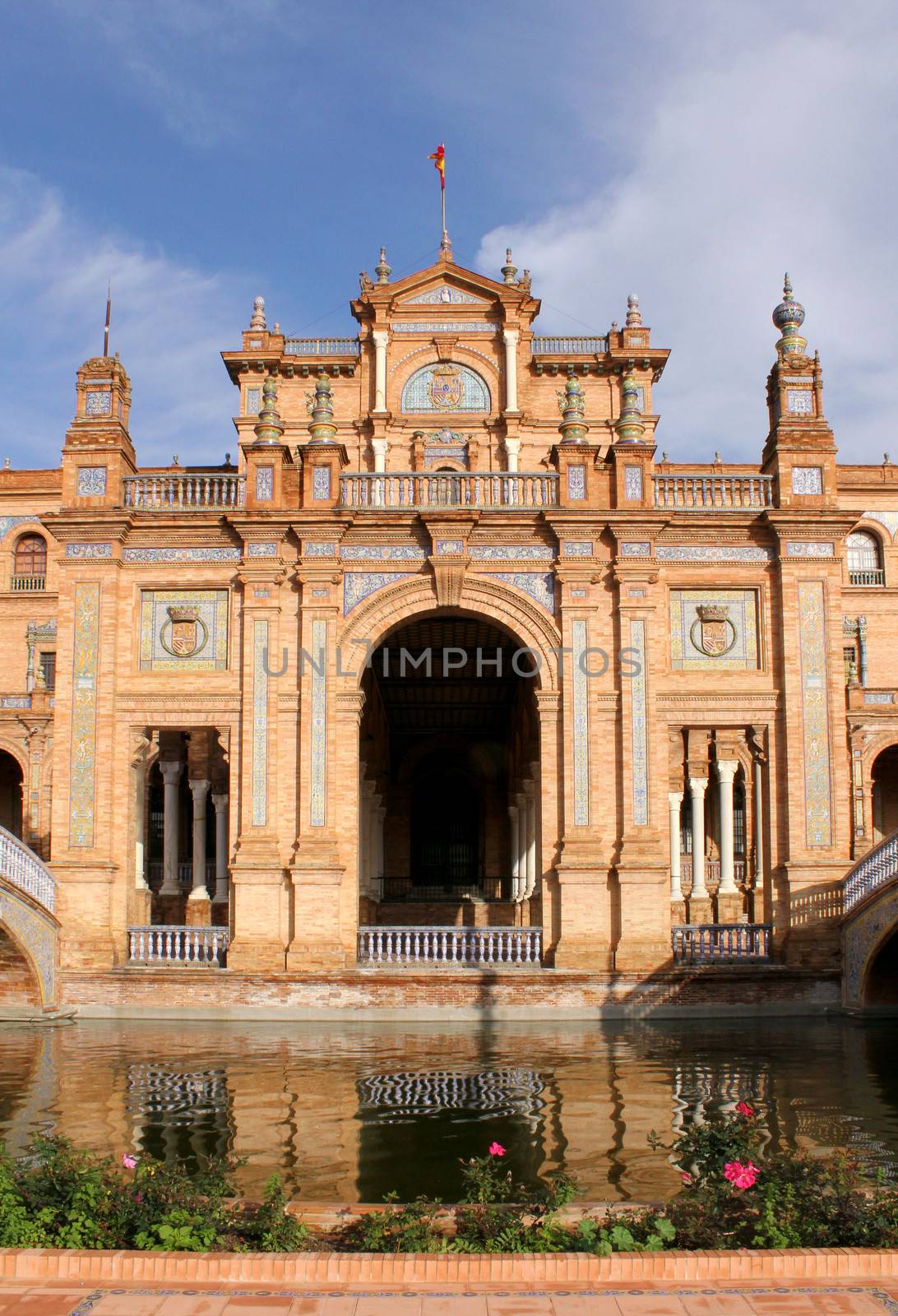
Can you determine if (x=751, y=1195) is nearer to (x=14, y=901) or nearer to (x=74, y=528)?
(x=14, y=901)

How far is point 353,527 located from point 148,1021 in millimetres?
8448

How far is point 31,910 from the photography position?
18625 millimetres

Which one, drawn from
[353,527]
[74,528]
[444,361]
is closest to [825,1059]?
[353,527]

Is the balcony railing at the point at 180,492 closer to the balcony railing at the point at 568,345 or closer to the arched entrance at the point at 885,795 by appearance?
the balcony railing at the point at 568,345

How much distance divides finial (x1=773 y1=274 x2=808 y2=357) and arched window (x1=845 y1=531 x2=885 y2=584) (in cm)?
1894

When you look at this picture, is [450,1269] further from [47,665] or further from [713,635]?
[47,665]

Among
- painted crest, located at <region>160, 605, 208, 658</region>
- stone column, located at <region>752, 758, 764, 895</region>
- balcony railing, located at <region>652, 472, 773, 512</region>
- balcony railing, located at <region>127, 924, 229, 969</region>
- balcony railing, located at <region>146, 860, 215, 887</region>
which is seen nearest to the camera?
balcony railing, located at <region>127, 924, 229, 969</region>

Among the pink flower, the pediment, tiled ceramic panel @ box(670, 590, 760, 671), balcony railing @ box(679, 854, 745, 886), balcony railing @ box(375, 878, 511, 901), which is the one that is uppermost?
the pediment

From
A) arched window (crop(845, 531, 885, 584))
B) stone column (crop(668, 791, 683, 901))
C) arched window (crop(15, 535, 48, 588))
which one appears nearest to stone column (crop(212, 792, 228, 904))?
stone column (crop(668, 791, 683, 901))

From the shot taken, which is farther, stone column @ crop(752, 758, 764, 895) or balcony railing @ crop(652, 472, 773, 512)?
balcony railing @ crop(652, 472, 773, 512)

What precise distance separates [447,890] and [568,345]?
14.6 metres

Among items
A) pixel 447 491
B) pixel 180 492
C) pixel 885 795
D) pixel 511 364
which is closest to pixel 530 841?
pixel 447 491

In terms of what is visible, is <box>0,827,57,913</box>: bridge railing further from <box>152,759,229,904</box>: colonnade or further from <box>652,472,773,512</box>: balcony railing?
<box>652,472,773,512</box>: balcony railing

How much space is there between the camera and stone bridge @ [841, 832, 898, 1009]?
57.9 ft
